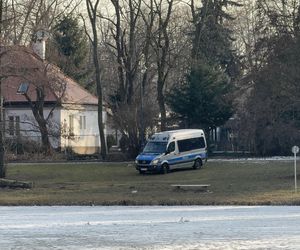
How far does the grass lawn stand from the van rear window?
152 centimetres

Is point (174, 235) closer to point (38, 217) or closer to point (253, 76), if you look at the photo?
point (38, 217)

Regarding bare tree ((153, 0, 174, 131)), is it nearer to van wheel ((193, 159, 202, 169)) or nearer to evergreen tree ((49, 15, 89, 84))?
evergreen tree ((49, 15, 89, 84))

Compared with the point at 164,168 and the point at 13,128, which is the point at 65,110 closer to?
the point at 164,168

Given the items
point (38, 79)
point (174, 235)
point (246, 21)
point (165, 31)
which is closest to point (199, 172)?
point (38, 79)

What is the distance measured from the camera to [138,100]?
64188 mm

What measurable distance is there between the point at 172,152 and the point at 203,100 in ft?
49.9

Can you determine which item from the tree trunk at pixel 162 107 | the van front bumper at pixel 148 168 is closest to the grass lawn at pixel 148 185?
the van front bumper at pixel 148 168

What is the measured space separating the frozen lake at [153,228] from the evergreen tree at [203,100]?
37.0 meters

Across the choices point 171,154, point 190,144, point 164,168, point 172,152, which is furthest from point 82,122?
point 164,168

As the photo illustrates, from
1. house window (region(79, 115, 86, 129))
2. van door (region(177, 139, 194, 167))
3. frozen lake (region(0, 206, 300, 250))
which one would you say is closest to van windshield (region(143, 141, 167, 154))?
van door (region(177, 139, 194, 167))

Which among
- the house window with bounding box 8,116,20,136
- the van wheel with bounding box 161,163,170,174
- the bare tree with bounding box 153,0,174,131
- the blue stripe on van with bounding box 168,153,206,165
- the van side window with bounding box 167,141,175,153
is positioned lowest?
the van wheel with bounding box 161,163,170,174

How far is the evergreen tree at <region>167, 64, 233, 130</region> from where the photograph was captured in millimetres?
64062

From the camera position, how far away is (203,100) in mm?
64125

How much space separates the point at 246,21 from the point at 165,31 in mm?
19127
